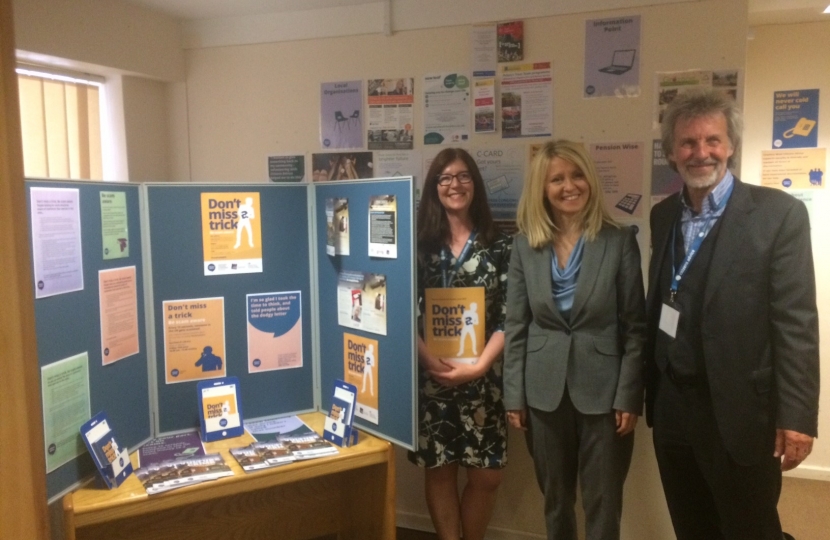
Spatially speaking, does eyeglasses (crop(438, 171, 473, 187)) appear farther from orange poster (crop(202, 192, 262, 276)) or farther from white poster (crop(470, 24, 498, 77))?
orange poster (crop(202, 192, 262, 276))

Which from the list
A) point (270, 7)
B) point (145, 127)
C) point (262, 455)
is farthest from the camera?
point (145, 127)

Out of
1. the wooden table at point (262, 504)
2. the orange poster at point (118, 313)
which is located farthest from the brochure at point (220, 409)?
the orange poster at point (118, 313)

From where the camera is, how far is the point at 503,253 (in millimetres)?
2148

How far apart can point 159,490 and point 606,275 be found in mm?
1421

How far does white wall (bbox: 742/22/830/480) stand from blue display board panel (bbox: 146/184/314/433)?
2.43 m

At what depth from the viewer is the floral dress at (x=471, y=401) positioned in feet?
6.97

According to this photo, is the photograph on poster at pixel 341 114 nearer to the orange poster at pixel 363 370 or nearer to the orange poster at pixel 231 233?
the orange poster at pixel 231 233

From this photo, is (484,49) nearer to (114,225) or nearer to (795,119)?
(114,225)

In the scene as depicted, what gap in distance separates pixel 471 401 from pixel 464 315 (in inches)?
12.2

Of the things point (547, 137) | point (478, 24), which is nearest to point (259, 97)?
point (478, 24)

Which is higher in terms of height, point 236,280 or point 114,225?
point 114,225

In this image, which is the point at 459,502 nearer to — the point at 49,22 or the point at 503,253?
the point at 503,253

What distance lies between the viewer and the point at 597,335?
183 cm

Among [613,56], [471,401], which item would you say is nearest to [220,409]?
[471,401]
